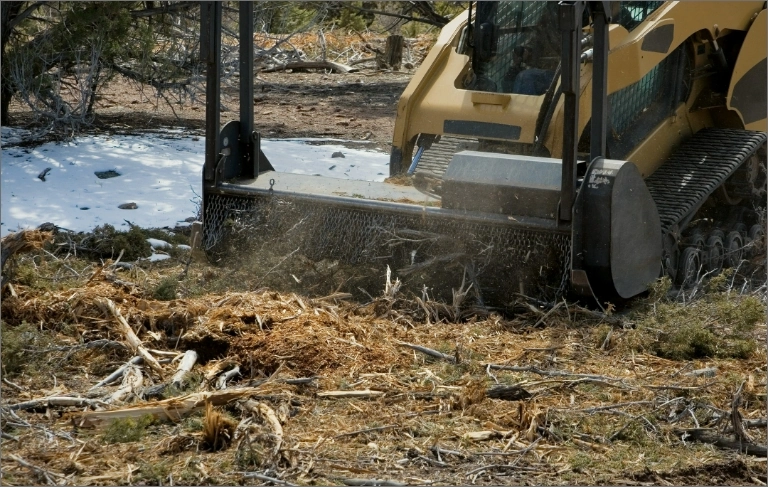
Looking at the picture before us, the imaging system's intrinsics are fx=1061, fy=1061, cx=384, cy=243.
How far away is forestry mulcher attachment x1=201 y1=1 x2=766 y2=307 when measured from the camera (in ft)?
17.6

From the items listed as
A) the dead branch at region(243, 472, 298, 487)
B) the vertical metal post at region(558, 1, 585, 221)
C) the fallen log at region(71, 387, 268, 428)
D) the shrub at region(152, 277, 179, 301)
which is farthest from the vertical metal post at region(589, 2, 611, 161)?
the dead branch at region(243, 472, 298, 487)

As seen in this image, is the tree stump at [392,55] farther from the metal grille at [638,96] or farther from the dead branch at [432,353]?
the dead branch at [432,353]

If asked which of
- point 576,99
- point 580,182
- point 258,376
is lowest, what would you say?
point 258,376

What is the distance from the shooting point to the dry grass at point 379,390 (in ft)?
11.6

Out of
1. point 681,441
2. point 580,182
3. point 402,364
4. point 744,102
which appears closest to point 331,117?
point 744,102

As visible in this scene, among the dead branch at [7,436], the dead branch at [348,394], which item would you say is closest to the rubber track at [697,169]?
the dead branch at [348,394]

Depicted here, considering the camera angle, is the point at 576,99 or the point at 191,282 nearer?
Result: the point at 576,99

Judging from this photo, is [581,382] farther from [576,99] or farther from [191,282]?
[191,282]

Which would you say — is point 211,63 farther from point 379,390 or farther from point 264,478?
point 264,478

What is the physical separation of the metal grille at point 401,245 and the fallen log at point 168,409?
1.79 metres

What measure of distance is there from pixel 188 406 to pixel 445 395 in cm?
101

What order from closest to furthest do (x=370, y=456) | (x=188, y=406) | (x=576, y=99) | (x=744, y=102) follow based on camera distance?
(x=370, y=456), (x=188, y=406), (x=576, y=99), (x=744, y=102)

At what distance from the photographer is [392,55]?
51.9 feet

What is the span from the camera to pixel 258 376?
4.44 m
